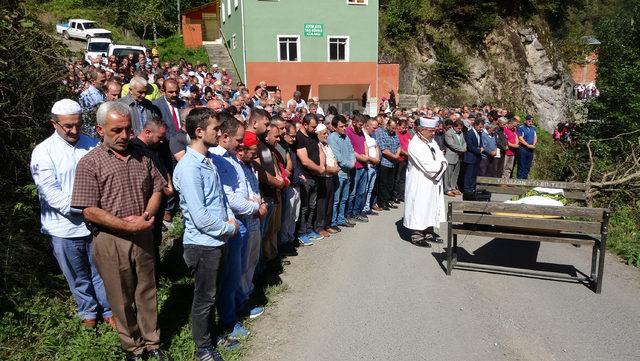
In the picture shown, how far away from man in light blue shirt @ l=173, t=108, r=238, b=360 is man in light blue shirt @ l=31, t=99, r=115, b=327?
108 centimetres

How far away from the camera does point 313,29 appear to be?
26531 mm

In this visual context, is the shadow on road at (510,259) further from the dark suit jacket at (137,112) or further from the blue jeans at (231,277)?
the dark suit jacket at (137,112)

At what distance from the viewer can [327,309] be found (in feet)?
17.2

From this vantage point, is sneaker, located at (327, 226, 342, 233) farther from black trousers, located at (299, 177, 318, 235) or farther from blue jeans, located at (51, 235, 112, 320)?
blue jeans, located at (51, 235, 112, 320)

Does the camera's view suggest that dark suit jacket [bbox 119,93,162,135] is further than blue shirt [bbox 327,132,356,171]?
No

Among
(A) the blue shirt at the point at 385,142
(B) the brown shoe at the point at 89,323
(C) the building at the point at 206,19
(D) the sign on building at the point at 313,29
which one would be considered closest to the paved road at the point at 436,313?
(B) the brown shoe at the point at 89,323

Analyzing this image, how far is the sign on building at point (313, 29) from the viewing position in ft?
86.6

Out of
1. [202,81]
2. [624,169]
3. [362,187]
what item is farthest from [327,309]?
[202,81]

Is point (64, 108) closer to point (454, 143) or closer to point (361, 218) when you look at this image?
point (361, 218)

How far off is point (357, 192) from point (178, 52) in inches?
1007

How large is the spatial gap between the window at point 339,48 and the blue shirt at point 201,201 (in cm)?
2444

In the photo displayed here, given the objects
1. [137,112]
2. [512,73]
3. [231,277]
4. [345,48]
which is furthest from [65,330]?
[512,73]

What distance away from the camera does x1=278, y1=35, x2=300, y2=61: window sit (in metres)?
26.2

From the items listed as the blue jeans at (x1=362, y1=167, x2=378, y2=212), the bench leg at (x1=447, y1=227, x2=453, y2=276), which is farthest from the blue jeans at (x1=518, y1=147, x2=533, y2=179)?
the bench leg at (x1=447, y1=227, x2=453, y2=276)
